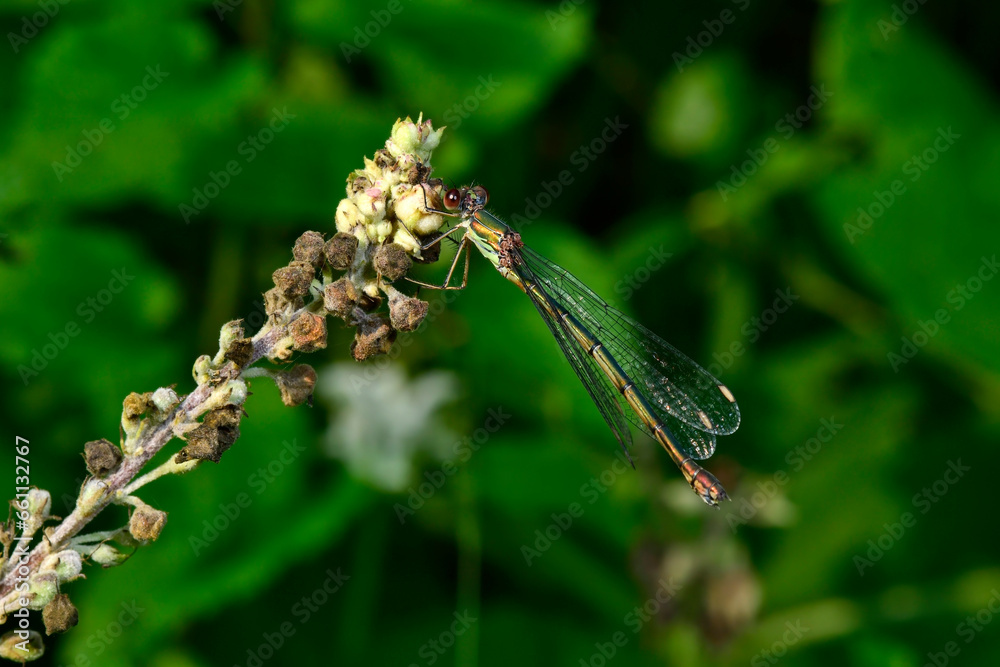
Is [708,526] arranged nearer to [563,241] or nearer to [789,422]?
[789,422]

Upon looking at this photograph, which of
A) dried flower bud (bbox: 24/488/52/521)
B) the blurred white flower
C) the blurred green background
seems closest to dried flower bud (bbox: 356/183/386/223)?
A: dried flower bud (bbox: 24/488/52/521)

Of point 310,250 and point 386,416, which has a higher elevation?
point 310,250

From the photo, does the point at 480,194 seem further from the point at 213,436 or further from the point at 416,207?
the point at 213,436

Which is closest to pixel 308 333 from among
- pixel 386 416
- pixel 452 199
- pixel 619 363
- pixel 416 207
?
pixel 416 207

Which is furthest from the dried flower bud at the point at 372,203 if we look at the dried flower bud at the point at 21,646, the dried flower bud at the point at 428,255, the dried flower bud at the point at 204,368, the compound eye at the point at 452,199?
the dried flower bud at the point at 21,646

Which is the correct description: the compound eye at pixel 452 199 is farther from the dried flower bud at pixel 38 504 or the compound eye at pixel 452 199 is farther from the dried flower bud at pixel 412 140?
the dried flower bud at pixel 38 504
